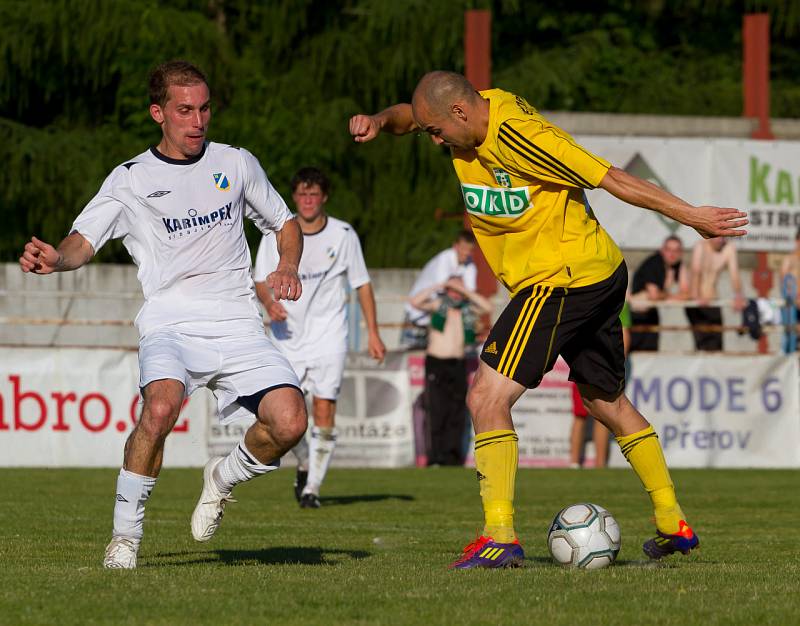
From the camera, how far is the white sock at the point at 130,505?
7238 millimetres

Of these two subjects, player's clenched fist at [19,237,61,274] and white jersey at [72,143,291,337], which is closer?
player's clenched fist at [19,237,61,274]

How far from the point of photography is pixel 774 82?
2931 cm

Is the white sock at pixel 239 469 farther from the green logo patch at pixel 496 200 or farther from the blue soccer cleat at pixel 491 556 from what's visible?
the green logo patch at pixel 496 200

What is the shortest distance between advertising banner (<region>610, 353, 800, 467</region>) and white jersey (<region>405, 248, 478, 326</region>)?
2.10 m

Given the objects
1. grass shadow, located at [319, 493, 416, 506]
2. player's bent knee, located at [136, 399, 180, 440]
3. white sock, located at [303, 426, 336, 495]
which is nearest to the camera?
player's bent knee, located at [136, 399, 180, 440]

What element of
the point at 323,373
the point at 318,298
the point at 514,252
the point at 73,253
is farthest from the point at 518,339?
the point at 318,298

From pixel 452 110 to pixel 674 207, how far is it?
3.68ft

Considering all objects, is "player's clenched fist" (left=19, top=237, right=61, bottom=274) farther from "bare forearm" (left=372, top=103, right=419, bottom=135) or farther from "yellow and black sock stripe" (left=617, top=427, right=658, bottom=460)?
"yellow and black sock stripe" (left=617, top=427, right=658, bottom=460)

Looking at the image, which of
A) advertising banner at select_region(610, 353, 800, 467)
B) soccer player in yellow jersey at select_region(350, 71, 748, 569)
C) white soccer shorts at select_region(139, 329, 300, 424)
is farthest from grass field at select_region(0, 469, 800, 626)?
advertising banner at select_region(610, 353, 800, 467)

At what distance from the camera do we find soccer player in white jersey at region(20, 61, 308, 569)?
7512 mm

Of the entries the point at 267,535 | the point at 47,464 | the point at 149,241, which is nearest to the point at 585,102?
the point at 47,464

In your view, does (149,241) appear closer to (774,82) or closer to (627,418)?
(627,418)

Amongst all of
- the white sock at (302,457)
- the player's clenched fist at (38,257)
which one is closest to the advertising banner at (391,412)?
the white sock at (302,457)

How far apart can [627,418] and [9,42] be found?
18098mm
